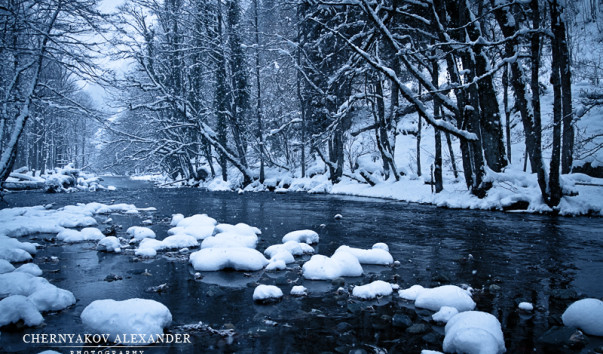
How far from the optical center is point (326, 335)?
3027 mm

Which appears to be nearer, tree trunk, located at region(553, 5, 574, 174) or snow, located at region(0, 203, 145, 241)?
snow, located at region(0, 203, 145, 241)

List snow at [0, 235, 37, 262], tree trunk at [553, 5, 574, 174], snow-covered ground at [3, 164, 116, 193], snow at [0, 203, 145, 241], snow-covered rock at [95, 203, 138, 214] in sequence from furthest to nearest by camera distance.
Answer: snow-covered ground at [3, 164, 116, 193]
snow-covered rock at [95, 203, 138, 214]
tree trunk at [553, 5, 574, 174]
snow at [0, 203, 145, 241]
snow at [0, 235, 37, 262]

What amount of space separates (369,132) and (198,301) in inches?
983

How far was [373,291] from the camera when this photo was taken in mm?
3947

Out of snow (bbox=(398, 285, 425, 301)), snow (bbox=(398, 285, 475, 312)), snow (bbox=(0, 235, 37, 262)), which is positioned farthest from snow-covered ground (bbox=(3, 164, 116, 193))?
snow (bbox=(398, 285, 475, 312))

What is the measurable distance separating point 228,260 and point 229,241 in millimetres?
1026

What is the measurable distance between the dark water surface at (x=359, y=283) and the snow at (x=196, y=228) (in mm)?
399

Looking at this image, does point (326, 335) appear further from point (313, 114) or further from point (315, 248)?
point (313, 114)

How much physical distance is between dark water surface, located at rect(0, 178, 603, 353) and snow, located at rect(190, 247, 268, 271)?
133 millimetres

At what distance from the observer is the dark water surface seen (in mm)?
2943

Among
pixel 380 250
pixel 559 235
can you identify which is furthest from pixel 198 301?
pixel 559 235

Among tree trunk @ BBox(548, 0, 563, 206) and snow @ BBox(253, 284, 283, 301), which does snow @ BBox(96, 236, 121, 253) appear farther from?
tree trunk @ BBox(548, 0, 563, 206)

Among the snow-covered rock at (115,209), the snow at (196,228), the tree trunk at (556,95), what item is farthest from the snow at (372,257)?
the snow-covered rock at (115,209)

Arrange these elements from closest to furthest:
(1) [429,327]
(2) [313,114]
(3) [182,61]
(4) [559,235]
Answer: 1. (1) [429,327]
2. (4) [559,235]
3. (2) [313,114]
4. (3) [182,61]
